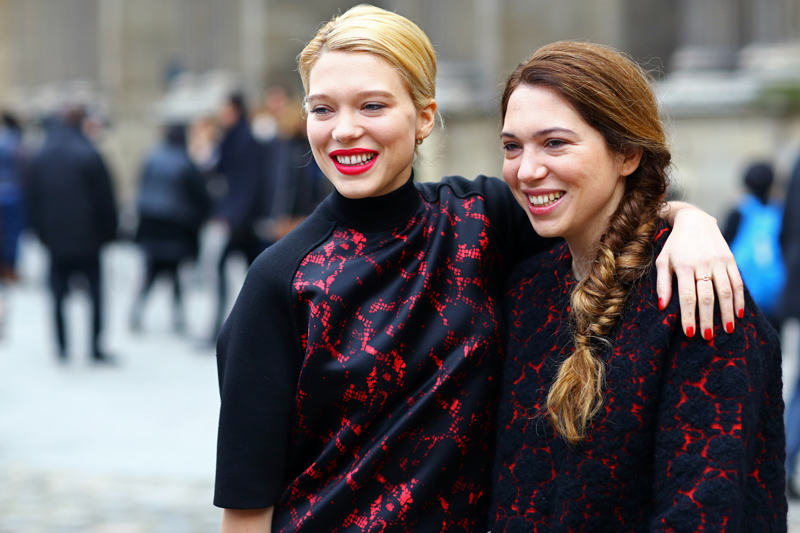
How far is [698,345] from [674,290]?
0.44ft

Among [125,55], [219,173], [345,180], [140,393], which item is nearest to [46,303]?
[219,173]

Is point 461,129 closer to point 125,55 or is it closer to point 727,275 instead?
point 125,55

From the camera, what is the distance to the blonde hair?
6.75ft

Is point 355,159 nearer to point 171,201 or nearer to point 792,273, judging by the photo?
point 792,273

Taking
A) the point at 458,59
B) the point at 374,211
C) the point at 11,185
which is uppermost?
the point at 458,59

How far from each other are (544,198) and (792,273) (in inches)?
163

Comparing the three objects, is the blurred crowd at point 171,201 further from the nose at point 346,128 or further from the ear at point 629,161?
the ear at point 629,161

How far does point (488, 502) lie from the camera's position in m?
2.16

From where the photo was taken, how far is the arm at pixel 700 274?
1.80 m

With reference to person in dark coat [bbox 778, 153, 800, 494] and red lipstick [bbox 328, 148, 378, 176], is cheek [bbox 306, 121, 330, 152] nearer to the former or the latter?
red lipstick [bbox 328, 148, 378, 176]

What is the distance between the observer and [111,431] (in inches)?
262

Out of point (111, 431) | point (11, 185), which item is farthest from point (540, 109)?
point (11, 185)

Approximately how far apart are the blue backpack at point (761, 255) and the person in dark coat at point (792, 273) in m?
0.13

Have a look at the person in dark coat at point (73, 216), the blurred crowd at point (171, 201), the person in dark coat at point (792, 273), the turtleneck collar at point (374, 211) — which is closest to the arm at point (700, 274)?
the turtleneck collar at point (374, 211)
